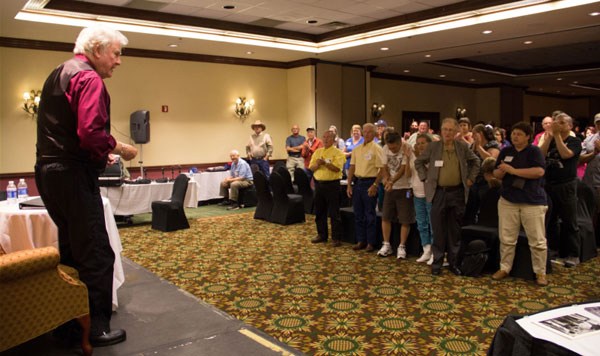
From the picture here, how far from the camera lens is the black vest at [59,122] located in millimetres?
2645

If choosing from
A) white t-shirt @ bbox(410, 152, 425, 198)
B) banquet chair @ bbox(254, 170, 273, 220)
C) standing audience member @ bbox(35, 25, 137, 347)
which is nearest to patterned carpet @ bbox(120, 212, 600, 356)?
white t-shirt @ bbox(410, 152, 425, 198)

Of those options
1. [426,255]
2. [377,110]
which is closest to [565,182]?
[426,255]

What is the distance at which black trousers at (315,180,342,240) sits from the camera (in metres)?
5.96

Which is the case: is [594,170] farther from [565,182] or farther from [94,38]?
[94,38]

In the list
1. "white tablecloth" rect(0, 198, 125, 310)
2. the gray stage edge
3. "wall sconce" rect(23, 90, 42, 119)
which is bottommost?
the gray stage edge

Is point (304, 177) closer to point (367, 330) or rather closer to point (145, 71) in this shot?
point (145, 71)

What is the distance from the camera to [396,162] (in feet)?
17.3

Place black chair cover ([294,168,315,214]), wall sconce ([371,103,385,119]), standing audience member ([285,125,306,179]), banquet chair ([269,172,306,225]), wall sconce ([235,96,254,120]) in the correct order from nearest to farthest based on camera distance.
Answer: banquet chair ([269,172,306,225])
black chair cover ([294,168,315,214])
standing audience member ([285,125,306,179])
wall sconce ([235,96,254,120])
wall sconce ([371,103,385,119])

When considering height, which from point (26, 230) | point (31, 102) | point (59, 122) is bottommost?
point (26, 230)

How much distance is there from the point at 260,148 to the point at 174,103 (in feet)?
7.06

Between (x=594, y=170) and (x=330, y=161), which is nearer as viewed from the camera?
(x=594, y=170)

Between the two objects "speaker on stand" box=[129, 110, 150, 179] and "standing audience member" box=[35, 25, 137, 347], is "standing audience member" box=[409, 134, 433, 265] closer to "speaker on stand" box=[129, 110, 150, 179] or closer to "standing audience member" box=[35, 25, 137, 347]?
"standing audience member" box=[35, 25, 137, 347]

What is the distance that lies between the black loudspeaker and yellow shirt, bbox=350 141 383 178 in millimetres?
5608

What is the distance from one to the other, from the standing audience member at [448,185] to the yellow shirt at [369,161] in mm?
733
